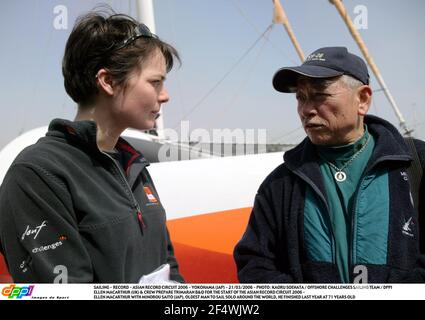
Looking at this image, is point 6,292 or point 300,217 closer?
point 6,292

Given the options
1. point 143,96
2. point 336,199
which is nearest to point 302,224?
point 336,199

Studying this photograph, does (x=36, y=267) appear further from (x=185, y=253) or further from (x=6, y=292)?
(x=185, y=253)

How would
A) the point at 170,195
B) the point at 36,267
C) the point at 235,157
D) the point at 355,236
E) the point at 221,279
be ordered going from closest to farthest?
1. the point at 36,267
2. the point at 355,236
3. the point at 221,279
4. the point at 170,195
5. the point at 235,157

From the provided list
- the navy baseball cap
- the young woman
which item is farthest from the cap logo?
the young woman

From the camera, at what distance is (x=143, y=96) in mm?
1262

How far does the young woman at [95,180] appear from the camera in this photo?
101cm

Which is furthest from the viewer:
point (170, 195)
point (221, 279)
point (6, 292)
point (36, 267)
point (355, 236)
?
point (170, 195)

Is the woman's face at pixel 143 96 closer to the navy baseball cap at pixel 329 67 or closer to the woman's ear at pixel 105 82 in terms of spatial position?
the woman's ear at pixel 105 82

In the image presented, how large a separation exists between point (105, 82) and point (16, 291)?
604 millimetres

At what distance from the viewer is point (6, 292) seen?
1123 mm

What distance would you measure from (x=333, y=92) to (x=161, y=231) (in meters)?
0.67

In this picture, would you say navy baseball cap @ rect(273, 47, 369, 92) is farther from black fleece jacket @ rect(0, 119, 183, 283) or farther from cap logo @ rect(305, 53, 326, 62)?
black fleece jacket @ rect(0, 119, 183, 283)

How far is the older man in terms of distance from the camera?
1216mm

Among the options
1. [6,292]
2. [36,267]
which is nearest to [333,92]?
[36,267]
